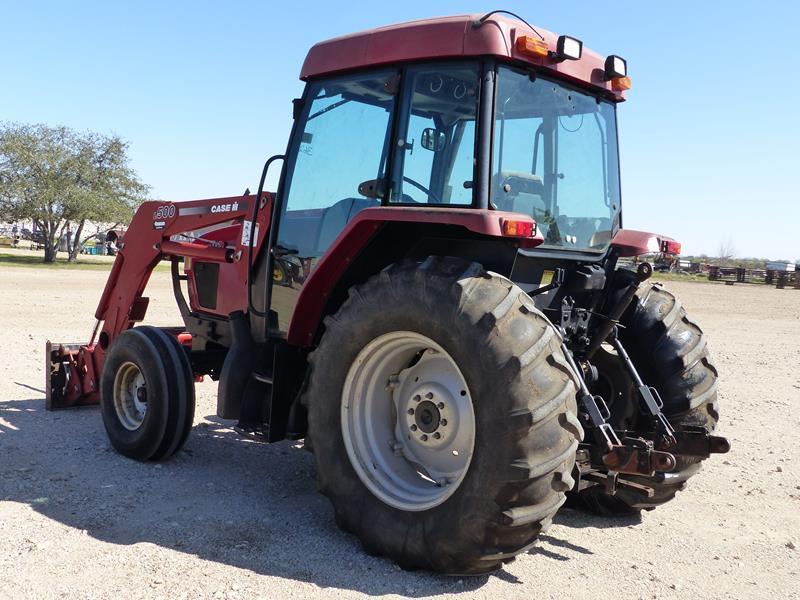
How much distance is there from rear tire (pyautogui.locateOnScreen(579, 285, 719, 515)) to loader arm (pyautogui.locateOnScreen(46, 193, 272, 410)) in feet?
8.51

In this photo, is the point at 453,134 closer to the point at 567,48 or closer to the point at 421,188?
the point at 421,188

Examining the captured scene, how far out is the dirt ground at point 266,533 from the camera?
3.64 meters

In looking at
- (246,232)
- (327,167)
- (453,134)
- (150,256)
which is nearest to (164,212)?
(150,256)

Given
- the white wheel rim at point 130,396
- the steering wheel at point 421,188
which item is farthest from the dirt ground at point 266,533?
the steering wheel at point 421,188

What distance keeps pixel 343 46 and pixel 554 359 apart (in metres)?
2.40

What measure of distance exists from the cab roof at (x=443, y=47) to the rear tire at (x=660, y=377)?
4.71ft

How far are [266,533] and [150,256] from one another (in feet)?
10.4

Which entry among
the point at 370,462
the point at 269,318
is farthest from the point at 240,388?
the point at 370,462

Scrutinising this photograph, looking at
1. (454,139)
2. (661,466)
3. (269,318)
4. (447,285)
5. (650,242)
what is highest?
(454,139)

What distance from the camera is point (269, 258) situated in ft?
17.1

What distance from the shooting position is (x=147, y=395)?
5520 millimetres

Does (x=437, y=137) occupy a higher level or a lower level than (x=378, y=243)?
higher

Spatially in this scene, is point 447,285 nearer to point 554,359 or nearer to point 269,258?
point 554,359

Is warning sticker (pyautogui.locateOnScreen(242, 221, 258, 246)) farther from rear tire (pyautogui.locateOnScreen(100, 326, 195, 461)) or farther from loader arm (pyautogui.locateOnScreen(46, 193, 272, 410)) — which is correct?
rear tire (pyautogui.locateOnScreen(100, 326, 195, 461))
